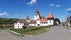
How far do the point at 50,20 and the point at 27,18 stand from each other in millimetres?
28765

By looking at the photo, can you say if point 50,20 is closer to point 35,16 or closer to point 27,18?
point 35,16

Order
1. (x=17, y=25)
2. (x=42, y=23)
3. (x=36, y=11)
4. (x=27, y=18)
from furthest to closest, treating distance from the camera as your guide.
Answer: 1. (x=27, y=18)
2. (x=36, y=11)
3. (x=42, y=23)
4. (x=17, y=25)


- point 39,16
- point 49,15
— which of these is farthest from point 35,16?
point 49,15

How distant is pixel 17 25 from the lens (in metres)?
94.2

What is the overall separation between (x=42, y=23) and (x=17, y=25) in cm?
2463

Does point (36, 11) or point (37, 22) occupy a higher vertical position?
point (36, 11)

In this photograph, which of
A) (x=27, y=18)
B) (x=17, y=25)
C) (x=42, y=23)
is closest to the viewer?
(x=17, y=25)

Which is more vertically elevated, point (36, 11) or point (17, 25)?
point (36, 11)

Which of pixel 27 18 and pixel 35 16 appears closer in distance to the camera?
pixel 35 16

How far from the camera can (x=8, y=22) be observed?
14688 centimetres

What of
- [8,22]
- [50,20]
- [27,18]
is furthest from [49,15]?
[8,22]

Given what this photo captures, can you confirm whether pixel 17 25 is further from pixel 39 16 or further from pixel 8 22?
pixel 8 22

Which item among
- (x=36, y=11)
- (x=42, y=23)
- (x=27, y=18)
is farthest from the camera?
(x=27, y=18)

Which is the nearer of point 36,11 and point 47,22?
point 47,22
